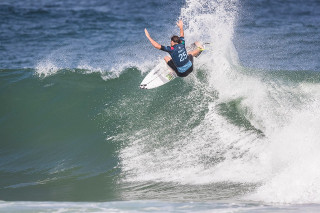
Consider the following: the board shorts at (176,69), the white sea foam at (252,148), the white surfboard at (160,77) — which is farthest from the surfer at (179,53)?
the white sea foam at (252,148)

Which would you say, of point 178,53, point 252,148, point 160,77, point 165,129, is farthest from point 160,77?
point 252,148

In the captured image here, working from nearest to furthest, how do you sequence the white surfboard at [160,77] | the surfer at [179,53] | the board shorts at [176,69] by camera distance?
the surfer at [179,53]
the board shorts at [176,69]
the white surfboard at [160,77]

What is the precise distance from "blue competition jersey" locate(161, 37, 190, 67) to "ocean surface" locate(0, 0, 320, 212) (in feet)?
4.58

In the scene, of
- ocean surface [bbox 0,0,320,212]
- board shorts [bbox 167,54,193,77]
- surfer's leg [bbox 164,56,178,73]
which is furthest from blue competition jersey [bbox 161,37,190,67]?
ocean surface [bbox 0,0,320,212]

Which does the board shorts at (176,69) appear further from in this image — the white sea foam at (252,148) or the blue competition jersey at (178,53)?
the white sea foam at (252,148)

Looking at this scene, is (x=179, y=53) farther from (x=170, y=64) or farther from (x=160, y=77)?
(x=160, y=77)

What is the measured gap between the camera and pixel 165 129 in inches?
456

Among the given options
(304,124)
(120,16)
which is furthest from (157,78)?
(120,16)

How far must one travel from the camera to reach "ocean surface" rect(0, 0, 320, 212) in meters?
8.66

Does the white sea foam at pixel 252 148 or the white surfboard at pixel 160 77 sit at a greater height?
the white surfboard at pixel 160 77

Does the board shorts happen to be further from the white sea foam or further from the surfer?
the white sea foam

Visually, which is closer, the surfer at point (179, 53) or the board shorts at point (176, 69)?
the surfer at point (179, 53)

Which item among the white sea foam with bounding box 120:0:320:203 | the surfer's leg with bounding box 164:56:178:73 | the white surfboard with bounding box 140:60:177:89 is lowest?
the white sea foam with bounding box 120:0:320:203

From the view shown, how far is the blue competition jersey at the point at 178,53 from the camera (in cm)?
1114
